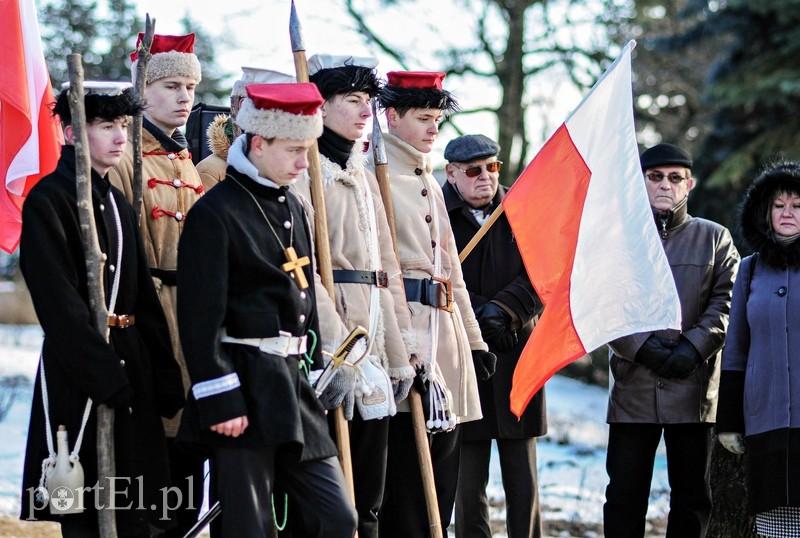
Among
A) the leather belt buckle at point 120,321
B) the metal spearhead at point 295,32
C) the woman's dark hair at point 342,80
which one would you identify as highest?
the metal spearhead at point 295,32

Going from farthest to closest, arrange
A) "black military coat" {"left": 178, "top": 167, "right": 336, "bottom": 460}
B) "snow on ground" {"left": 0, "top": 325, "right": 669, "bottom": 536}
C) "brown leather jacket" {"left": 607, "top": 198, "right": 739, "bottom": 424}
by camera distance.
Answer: "snow on ground" {"left": 0, "top": 325, "right": 669, "bottom": 536} → "brown leather jacket" {"left": 607, "top": 198, "right": 739, "bottom": 424} → "black military coat" {"left": 178, "top": 167, "right": 336, "bottom": 460}

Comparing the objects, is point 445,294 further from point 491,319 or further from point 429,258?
point 491,319

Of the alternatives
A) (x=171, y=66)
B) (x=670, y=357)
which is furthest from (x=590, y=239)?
(x=171, y=66)

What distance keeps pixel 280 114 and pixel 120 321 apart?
3.18 ft

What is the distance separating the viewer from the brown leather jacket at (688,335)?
20.9 ft

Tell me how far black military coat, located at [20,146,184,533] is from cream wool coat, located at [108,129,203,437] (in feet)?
1.14

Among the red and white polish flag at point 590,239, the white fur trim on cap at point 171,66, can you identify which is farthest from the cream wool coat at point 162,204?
the red and white polish flag at point 590,239

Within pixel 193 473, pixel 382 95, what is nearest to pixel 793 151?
pixel 382 95

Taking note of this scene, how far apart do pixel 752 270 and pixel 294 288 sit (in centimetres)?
256

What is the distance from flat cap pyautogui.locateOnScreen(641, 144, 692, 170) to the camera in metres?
6.54

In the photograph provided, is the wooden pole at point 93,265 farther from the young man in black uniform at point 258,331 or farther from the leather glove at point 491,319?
the leather glove at point 491,319

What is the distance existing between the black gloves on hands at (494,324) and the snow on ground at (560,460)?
2.14m

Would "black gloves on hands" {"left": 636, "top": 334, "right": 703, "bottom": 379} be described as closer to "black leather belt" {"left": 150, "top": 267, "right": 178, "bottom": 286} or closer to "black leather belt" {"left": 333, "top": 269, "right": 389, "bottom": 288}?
"black leather belt" {"left": 333, "top": 269, "right": 389, "bottom": 288}

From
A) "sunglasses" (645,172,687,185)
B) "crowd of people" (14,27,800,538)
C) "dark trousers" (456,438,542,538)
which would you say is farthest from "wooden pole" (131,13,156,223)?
"sunglasses" (645,172,687,185)
